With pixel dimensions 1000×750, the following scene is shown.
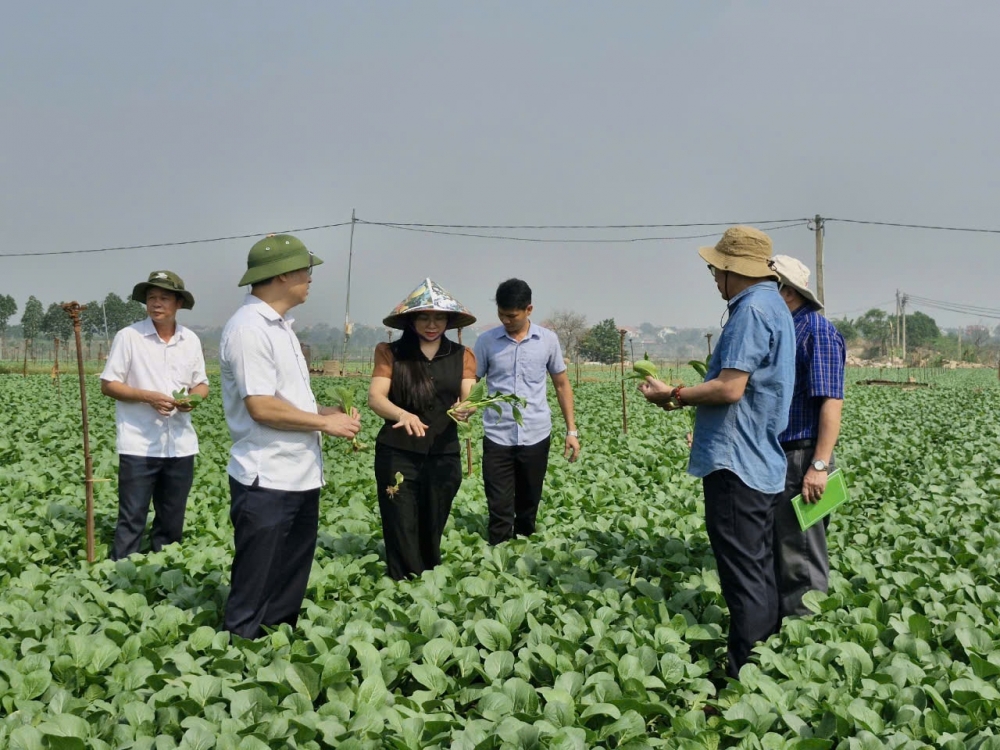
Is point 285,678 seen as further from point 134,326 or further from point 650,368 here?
point 134,326

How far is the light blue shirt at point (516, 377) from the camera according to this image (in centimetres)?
490

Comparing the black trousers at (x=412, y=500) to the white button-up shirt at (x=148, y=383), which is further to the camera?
the white button-up shirt at (x=148, y=383)

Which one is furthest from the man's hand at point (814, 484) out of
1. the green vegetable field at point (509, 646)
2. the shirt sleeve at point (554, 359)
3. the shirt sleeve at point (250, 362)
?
the shirt sleeve at point (250, 362)

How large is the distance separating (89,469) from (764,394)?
447 centimetres

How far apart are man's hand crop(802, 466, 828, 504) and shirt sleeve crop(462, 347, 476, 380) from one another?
1.93 m

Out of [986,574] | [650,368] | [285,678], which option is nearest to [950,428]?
[986,574]

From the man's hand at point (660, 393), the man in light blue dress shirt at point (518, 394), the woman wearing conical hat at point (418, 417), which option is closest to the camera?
the man's hand at point (660, 393)

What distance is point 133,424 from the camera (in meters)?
4.70

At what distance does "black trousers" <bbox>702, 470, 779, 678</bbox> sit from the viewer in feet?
10.5

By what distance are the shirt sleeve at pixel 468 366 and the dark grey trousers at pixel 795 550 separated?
1820mm

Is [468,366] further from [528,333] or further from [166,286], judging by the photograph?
[166,286]

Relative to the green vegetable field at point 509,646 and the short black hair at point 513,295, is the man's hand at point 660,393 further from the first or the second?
the short black hair at point 513,295

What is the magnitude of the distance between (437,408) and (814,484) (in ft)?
6.52

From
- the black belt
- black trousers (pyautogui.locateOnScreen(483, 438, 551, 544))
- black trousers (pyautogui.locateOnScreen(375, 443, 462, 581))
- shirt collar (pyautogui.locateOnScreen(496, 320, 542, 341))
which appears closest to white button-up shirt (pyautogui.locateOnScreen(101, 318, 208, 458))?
black trousers (pyautogui.locateOnScreen(375, 443, 462, 581))
